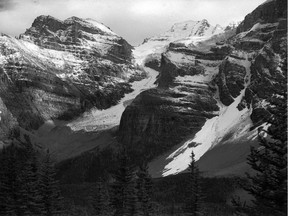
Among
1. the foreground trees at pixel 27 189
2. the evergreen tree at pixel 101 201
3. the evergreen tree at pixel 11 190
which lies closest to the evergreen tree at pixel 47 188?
the foreground trees at pixel 27 189

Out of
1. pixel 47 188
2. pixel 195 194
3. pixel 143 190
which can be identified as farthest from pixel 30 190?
pixel 195 194

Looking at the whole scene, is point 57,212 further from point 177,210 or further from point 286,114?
point 177,210

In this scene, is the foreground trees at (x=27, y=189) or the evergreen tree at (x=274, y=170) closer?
the evergreen tree at (x=274, y=170)

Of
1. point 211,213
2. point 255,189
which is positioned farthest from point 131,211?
point 211,213

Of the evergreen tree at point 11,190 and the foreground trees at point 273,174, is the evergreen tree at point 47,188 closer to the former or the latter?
the evergreen tree at point 11,190

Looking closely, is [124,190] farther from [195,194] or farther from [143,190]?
[143,190]

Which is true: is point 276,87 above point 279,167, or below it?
above

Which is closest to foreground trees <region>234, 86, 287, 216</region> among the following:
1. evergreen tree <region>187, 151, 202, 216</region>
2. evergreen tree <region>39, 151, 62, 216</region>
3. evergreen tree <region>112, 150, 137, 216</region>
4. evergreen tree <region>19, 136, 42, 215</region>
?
evergreen tree <region>112, 150, 137, 216</region>

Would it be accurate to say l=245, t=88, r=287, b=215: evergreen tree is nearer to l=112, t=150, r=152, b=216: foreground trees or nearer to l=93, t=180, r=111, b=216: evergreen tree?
l=112, t=150, r=152, b=216: foreground trees
